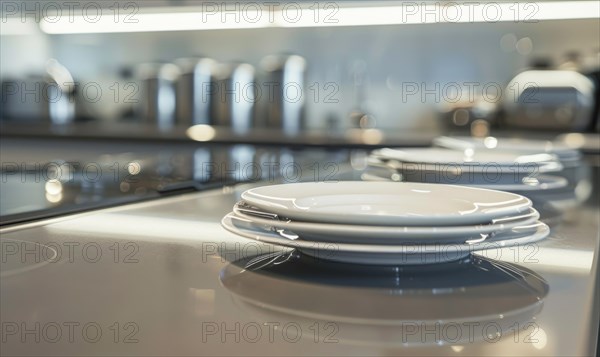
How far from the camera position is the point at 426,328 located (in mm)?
368

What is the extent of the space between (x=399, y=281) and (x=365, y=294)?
0.04 metres

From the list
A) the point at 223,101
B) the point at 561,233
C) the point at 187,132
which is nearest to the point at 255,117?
the point at 223,101

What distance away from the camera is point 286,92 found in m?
2.86

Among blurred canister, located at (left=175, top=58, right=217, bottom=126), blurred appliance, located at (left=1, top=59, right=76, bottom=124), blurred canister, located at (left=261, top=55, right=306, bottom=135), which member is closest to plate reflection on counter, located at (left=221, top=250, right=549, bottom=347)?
blurred canister, located at (left=261, top=55, right=306, bottom=135)

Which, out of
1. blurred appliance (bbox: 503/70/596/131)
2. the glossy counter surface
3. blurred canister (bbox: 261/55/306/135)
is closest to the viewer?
the glossy counter surface

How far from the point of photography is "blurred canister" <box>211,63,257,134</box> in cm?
288

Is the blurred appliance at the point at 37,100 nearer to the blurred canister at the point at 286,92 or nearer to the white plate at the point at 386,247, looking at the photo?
the blurred canister at the point at 286,92

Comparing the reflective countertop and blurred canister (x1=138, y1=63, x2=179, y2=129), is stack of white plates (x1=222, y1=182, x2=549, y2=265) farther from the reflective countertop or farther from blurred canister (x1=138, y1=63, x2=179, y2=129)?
blurred canister (x1=138, y1=63, x2=179, y2=129)

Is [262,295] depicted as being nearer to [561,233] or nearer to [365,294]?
[365,294]

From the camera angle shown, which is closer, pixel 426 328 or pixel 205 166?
pixel 426 328

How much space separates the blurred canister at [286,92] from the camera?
2814mm

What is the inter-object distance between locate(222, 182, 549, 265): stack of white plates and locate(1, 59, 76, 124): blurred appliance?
8.50 ft

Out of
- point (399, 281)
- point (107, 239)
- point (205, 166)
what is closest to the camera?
point (399, 281)

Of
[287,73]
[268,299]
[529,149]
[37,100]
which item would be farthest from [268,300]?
[37,100]
